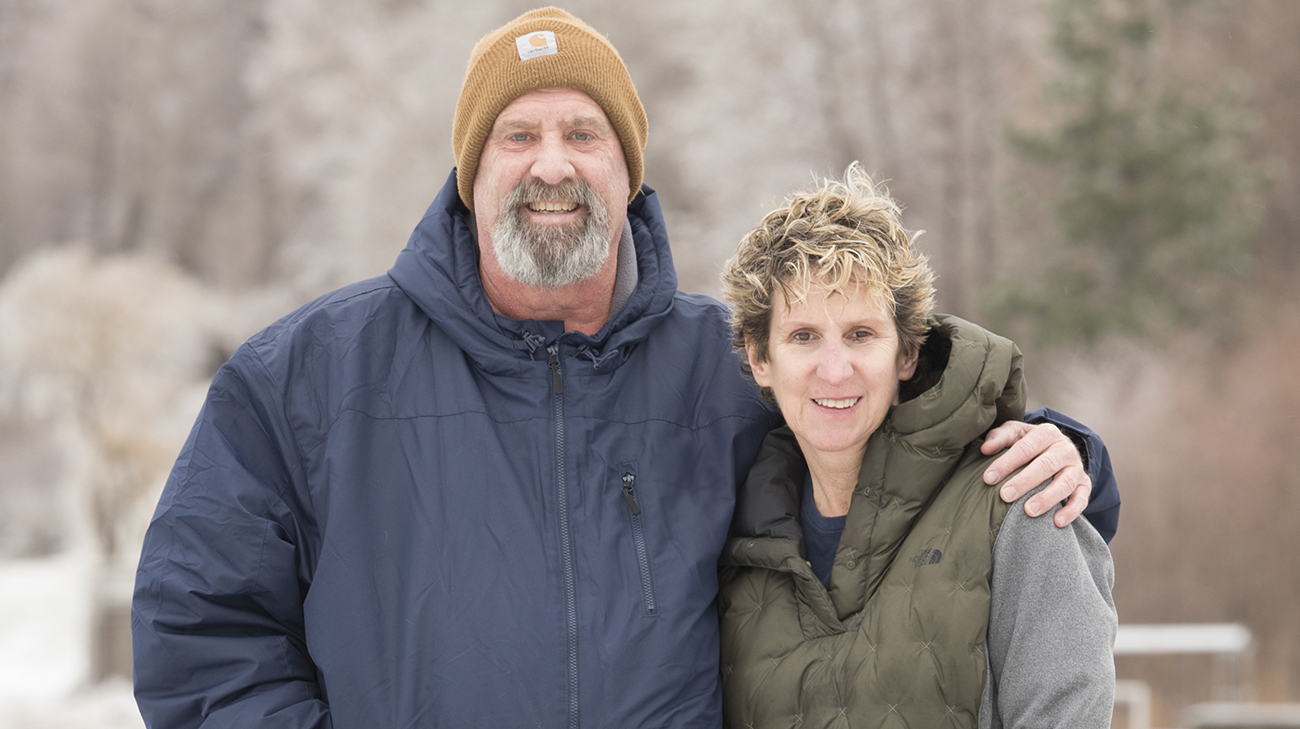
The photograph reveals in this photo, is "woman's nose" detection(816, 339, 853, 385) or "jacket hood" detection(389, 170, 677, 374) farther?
"jacket hood" detection(389, 170, 677, 374)

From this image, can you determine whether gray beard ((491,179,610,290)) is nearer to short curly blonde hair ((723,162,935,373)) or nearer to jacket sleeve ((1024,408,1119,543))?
short curly blonde hair ((723,162,935,373))

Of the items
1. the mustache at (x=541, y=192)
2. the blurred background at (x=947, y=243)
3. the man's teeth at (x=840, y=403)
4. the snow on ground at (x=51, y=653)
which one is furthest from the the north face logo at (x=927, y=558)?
the snow on ground at (x=51, y=653)

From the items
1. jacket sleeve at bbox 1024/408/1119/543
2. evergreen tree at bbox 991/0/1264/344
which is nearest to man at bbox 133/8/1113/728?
jacket sleeve at bbox 1024/408/1119/543

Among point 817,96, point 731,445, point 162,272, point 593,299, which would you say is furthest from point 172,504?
point 162,272

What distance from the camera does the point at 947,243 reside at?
58.1 ft

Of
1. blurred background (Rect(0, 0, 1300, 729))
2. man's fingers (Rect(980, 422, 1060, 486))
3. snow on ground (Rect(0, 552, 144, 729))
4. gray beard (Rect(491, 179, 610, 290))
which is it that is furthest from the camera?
snow on ground (Rect(0, 552, 144, 729))

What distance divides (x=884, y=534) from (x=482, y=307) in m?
0.90

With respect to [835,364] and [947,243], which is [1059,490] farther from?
[947,243]

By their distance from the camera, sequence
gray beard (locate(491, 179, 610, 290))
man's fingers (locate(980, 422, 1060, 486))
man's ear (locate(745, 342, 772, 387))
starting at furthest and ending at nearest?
gray beard (locate(491, 179, 610, 290)) → man's ear (locate(745, 342, 772, 387)) → man's fingers (locate(980, 422, 1060, 486))

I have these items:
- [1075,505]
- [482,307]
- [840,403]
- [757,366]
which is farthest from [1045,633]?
[482,307]

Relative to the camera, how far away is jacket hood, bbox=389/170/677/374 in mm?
2314

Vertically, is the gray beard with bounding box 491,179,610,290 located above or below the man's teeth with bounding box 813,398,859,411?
above

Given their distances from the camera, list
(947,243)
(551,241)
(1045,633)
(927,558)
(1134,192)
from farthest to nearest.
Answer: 1. (947,243)
2. (1134,192)
3. (551,241)
4. (927,558)
5. (1045,633)

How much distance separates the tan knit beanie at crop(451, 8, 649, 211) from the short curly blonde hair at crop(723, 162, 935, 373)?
54cm
